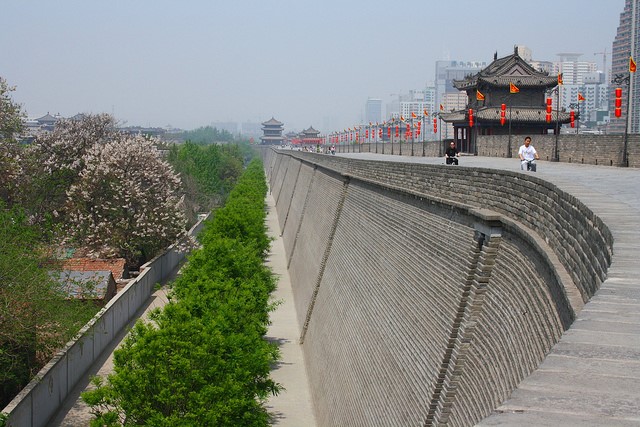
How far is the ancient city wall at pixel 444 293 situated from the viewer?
7.04m

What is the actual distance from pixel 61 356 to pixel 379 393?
8.64 metres

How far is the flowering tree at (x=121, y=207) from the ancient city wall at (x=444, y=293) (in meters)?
13.4

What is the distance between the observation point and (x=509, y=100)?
3775cm

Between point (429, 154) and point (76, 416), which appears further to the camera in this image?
point (429, 154)

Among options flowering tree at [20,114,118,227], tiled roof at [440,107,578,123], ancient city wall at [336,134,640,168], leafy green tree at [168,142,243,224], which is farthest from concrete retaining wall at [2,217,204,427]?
leafy green tree at [168,142,243,224]

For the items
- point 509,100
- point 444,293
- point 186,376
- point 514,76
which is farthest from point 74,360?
point 514,76

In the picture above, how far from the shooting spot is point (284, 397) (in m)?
→ 17.7

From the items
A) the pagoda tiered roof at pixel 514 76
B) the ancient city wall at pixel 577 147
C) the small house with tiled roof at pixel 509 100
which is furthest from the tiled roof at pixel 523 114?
the ancient city wall at pixel 577 147

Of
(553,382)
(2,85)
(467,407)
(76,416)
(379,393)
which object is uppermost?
(2,85)

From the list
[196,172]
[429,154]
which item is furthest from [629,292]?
[196,172]

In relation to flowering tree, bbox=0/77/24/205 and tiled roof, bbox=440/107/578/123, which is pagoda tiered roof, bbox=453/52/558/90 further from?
flowering tree, bbox=0/77/24/205

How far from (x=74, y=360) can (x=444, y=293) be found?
37.6ft

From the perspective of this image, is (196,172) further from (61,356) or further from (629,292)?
(629,292)

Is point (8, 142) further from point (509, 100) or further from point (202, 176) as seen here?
point (202, 176)
